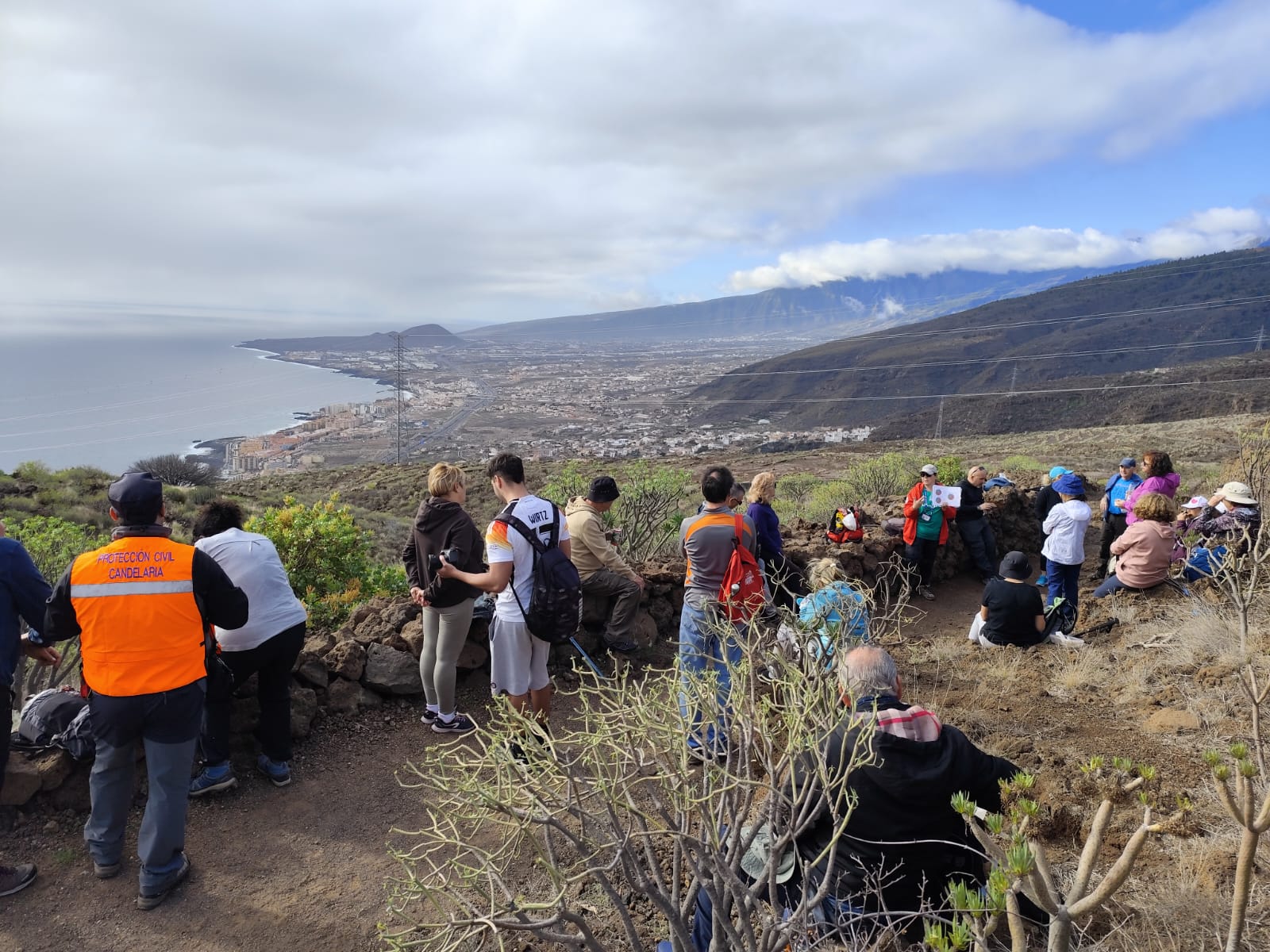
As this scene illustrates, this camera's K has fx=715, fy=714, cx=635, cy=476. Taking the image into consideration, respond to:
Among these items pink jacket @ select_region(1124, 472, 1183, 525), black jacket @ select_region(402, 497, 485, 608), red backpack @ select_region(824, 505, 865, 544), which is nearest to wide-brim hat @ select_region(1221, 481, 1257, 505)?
pink jacket @ select_region(1124, 472, 1183, 525)

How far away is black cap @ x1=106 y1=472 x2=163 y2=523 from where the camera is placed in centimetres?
311

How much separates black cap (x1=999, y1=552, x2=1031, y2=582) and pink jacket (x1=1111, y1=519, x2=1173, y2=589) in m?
Answer: 1.50

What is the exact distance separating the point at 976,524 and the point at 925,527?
0.76m

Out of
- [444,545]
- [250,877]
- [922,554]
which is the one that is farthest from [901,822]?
[922,554]

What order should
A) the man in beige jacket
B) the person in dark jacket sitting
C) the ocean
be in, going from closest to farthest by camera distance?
the person in dark jacket sitting
the man in beige jacket
the ocean

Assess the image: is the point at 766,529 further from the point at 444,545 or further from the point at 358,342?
the point at 358,342

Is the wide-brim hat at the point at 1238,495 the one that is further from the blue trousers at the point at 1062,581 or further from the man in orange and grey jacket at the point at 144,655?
the man in orange and grey jacket at the point at 144,655

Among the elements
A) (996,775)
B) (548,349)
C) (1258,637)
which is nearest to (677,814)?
(996,775)

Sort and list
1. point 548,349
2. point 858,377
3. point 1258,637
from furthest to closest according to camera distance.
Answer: point 548,349, point 858,377, point 1258,637

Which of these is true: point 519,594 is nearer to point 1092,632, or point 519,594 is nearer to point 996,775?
point 996,775

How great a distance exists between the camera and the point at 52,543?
6.73 metres

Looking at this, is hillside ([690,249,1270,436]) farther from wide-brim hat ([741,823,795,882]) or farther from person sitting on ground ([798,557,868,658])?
wide-brim hat ([741,823,795,882])

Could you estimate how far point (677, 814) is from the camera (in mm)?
2008

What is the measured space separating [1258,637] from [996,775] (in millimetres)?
4549
